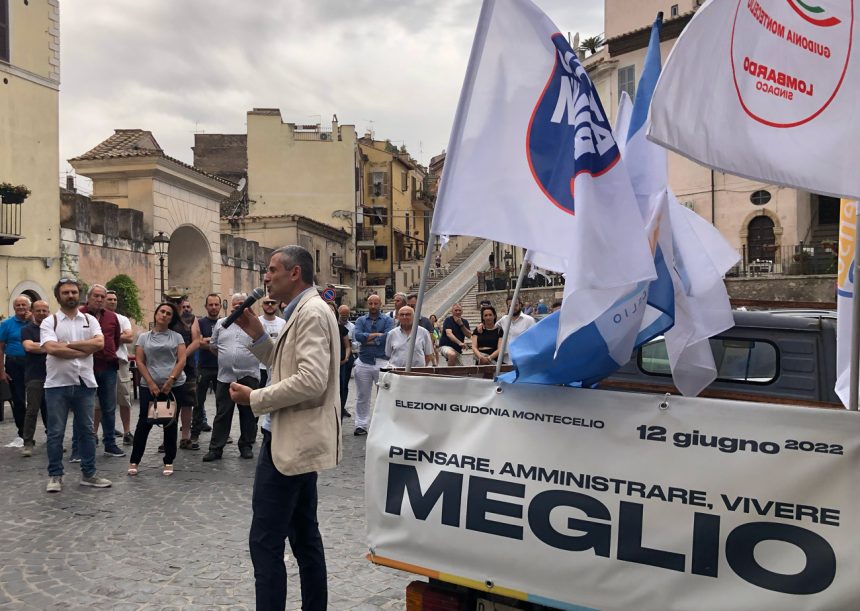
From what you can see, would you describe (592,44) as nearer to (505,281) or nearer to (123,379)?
(505,281)

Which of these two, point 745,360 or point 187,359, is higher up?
point 745,360

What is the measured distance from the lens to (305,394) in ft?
11.7

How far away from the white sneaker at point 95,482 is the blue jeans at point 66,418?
0.14 feet

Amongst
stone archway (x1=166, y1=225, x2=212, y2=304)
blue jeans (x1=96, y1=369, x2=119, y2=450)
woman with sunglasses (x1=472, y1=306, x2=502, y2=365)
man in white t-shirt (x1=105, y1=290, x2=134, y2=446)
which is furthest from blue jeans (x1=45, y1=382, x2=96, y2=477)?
stone archway (x1=166, y1=225, x2=212, y2=304)

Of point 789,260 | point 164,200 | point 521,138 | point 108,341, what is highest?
point 164,200

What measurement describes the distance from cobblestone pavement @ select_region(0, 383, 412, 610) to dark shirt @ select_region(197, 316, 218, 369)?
1.72 metres

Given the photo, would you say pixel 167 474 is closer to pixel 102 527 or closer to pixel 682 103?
pixel 102 527

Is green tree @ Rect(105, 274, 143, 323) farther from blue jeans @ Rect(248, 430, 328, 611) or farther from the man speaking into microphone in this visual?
blue jeans @ Rect(248, 430, 328, 611)

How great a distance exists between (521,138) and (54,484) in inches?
244

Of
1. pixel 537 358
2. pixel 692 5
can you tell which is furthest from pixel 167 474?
pixel 692 5

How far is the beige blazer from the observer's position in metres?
3.56

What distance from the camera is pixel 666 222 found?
2.81m

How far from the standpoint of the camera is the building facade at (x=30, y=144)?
60.5ft

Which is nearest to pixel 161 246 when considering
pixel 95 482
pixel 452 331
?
pixel 452 331
